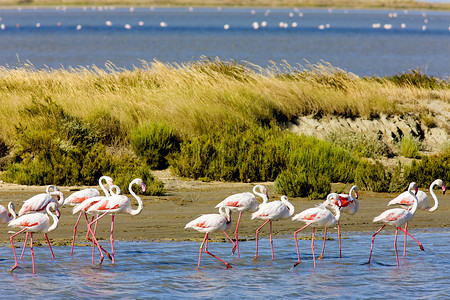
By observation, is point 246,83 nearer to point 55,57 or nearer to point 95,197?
point 95,197

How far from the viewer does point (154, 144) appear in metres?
14.5

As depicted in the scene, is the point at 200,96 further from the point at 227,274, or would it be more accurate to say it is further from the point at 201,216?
the point at 227,274

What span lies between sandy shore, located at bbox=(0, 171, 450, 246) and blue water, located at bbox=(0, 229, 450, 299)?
1.37 feet

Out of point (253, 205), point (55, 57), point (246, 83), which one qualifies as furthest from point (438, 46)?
point (253, 205)

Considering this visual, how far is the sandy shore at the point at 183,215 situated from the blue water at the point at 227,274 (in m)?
0.42

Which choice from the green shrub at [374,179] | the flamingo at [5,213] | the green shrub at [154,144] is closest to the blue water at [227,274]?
the flamingo at [5,213]

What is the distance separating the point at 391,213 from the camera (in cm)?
931

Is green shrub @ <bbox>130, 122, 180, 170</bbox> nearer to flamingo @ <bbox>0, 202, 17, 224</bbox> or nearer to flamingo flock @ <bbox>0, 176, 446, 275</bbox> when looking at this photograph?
flamingo flock @ <bbox>0, 176, 446, 275</bbox>

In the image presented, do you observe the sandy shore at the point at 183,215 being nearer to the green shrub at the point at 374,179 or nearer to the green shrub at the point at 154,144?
the green shrub at the point at 374,179

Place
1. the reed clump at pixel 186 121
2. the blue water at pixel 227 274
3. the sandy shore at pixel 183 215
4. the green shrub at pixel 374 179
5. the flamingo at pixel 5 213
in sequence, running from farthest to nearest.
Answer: the reed clump at pixel 186 121, the green shrub at pixel 374 179, the sandy shore at pixel 183 215, the flamingo at pixel 5 213, the blue water at pixel 227 274

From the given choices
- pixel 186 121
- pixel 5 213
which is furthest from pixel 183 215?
pixel 186 121

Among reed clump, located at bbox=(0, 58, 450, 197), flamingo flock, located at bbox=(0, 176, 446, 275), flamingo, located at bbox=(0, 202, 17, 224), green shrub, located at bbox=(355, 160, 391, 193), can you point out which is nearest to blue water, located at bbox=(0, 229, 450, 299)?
flamingo flock, located at bbox=(0, 176, 446, 275)

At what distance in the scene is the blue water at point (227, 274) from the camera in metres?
8.50

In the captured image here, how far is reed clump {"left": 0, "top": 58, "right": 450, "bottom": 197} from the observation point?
13609mm
